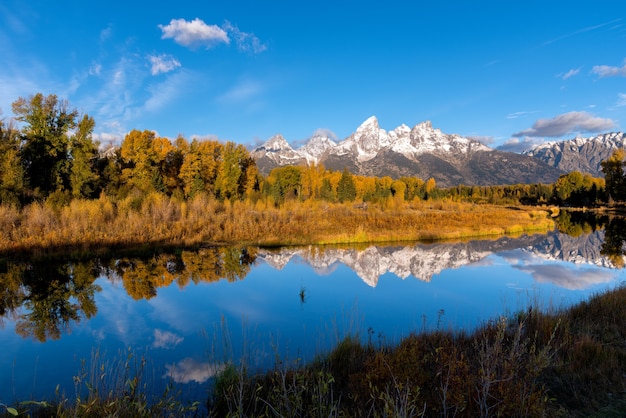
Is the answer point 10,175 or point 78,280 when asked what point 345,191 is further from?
point 78,280

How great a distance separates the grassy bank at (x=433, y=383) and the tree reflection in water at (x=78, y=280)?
509cm

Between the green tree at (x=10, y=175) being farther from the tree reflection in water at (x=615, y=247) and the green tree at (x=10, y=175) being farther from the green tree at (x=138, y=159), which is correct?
the tree reflection in water at (x=615, y=247)

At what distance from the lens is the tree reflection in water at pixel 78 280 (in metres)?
9.17

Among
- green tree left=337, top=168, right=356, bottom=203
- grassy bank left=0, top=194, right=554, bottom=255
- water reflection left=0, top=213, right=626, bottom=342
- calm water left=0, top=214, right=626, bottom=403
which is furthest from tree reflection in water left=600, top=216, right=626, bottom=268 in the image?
green tree left=337, top=168, right=356, bottom=203

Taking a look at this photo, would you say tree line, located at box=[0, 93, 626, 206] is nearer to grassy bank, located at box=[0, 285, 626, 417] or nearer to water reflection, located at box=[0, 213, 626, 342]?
water reflection, located at box=[0, 213, 626, 342]

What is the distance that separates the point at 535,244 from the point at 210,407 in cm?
2646

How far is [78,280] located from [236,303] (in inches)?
238

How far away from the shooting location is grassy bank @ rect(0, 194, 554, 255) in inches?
655

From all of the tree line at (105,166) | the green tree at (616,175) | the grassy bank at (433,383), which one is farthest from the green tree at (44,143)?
the green tree at (616,175)

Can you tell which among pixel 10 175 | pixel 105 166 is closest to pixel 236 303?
pixel 10 175

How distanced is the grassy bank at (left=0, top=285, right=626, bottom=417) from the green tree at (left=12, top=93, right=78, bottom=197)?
26.2 m

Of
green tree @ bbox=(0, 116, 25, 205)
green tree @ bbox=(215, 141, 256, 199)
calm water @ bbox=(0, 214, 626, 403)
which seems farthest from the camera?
green tree @ bbox=(215, 141, 256, 199)

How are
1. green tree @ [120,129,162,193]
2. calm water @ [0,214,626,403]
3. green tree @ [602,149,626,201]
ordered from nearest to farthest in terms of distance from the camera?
calm water @ [0,214,626,403]
green tree @ [120,129,162,193]
green tree @ [602,149,626,201]

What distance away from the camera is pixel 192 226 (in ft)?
72.3
